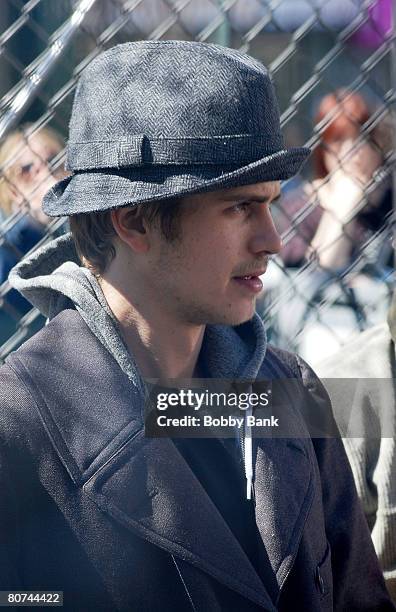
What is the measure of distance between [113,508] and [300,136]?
166 centimetres

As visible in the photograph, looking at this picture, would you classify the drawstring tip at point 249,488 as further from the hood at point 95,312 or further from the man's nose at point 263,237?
the man's nose at point 263,237

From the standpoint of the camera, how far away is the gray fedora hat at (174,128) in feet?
6.30

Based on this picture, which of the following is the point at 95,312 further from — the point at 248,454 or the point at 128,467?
the point at 248,454

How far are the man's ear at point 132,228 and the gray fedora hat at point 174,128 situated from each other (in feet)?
0.26

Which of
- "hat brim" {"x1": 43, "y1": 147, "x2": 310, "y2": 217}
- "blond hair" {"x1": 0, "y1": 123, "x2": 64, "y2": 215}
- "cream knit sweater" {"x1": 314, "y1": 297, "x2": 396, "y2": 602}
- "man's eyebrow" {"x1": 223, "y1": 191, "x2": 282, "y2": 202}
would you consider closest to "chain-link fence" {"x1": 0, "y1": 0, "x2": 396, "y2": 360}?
"blond hair" {"x1": 0, "y1": 123, "x2": 64, "y2": 215}

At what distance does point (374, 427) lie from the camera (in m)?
2.65

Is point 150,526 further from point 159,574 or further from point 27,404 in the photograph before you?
point 27,404

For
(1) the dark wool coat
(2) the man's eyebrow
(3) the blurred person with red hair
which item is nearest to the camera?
(1) the dark wool coat

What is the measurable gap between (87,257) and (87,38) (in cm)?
92

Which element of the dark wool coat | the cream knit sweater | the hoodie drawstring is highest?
the dark wool coat

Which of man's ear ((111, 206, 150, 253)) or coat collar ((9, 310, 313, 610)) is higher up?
man's ear ((111, 206, 150, 253))

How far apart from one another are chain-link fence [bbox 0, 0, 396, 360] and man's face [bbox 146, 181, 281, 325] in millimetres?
818

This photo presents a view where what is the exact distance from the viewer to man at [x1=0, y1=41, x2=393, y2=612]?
6.07ft

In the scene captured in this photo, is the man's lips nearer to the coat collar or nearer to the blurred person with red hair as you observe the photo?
the coat collar
